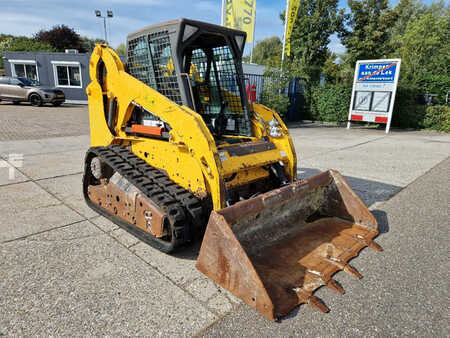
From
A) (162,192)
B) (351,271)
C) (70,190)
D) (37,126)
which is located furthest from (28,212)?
(37,126)

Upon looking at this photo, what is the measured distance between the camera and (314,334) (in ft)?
7.07

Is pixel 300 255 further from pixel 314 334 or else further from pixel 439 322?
pixel 439 322

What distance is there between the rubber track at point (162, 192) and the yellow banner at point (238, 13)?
1242 centimetres

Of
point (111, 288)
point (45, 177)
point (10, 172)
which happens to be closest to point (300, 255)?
point (111, 288)

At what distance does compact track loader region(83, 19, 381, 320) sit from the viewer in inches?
103

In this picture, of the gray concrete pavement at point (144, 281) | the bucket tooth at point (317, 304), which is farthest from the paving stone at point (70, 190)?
the bucket tooth at point (317, 304)

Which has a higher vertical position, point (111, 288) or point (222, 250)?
point (222, 250)

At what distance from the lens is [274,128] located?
399cm

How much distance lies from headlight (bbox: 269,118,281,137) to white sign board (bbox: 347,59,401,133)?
34.9 ft

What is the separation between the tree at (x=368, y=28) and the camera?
21.0 m

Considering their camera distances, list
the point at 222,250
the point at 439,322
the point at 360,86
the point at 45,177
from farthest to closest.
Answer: the point at 360,86
the point at 45,177
the point at 222,250
the point at 439,322

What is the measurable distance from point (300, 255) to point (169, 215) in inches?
50.5

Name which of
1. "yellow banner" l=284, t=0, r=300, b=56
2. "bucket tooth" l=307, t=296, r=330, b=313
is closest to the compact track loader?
"bucket tooth" l=307, t=296, r=330, b=313

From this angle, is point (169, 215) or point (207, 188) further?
point (207, 188)
